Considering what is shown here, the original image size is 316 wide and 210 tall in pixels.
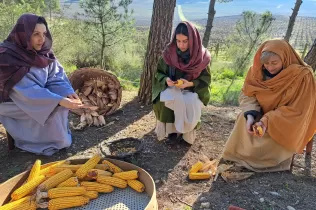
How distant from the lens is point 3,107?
12.5ft

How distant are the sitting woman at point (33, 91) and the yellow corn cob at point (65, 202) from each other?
1220 millimetres

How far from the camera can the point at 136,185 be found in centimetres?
298

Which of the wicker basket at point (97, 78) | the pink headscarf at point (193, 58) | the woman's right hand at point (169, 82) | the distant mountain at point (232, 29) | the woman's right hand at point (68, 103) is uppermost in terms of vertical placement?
the pink headscarf at point (193, 58)

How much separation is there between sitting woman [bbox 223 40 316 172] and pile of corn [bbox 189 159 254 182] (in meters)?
0.23

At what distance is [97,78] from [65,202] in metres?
2.86

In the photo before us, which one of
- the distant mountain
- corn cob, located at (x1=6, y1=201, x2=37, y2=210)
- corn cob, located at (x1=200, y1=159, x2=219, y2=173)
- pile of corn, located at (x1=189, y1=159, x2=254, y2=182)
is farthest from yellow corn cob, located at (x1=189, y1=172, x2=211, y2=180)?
the distant mountain

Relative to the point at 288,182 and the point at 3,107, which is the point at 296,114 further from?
the point at 3,107

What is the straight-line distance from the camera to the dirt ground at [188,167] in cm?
311

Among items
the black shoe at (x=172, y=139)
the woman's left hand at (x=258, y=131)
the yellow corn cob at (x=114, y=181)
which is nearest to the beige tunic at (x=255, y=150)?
the woman's left hand at (x=258, y=131)

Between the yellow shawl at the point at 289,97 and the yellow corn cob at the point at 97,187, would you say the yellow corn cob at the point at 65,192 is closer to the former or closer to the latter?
the yellow corn cob at the point at 97,187

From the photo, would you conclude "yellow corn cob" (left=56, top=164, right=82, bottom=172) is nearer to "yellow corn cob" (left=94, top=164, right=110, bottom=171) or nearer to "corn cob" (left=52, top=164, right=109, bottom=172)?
"corn cob" (left=52, top=164, right=109, bottom=172)

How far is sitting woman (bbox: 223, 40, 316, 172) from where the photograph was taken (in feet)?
10.8

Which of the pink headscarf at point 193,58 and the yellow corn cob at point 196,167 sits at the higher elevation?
the pink headscarf at point 193,58

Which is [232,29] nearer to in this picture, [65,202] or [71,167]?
[71,167]
